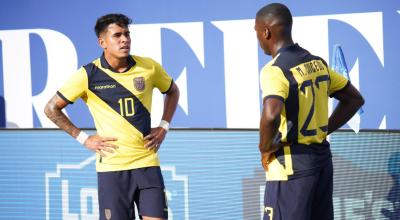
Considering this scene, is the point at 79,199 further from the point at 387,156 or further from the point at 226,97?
the point at 387,156

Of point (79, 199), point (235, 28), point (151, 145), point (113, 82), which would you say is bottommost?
point (79, 199)

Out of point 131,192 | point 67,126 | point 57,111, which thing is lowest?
point 131,192

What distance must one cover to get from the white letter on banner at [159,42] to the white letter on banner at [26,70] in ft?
2.88

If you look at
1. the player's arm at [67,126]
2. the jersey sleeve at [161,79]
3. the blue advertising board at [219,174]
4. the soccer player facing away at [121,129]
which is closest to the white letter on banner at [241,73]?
the blue advertising board at [219,174]

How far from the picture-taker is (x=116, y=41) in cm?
568

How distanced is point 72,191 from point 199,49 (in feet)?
7.42

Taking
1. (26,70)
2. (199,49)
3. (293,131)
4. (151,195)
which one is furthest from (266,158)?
(26,70)

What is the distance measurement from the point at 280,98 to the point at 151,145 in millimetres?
1559

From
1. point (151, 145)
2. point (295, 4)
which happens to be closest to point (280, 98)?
point (151, 145)

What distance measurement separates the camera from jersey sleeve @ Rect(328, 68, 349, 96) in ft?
16.0

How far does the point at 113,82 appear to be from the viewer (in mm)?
5625

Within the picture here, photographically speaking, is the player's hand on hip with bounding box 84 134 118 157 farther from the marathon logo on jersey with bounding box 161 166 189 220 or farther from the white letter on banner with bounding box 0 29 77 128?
the white letter on banner with bounding box 0 29 77 128

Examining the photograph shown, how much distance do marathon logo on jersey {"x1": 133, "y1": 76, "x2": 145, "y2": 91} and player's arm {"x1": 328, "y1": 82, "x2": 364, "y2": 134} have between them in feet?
4.54

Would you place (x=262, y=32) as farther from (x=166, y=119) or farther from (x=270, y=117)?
(x=166, y=119)
